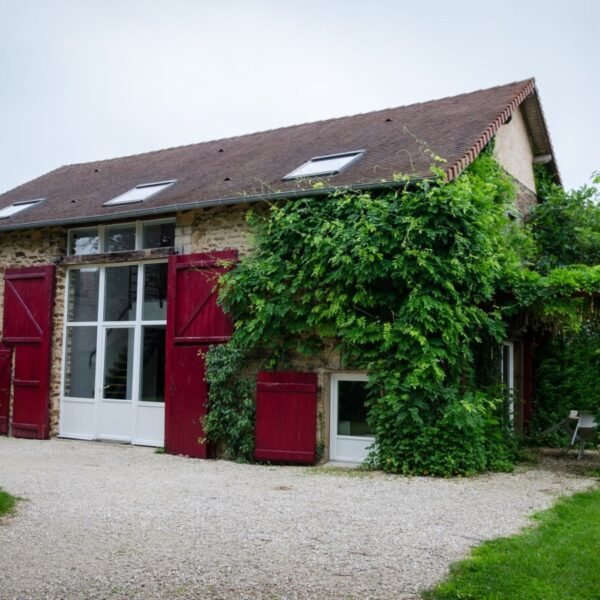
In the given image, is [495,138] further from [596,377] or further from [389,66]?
[596,377]

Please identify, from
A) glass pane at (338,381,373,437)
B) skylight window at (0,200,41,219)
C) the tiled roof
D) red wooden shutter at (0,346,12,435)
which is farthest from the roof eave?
glass pane at (338,381,373,437)

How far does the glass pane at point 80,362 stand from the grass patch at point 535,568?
7.98 meters

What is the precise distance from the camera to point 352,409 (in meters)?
9.35

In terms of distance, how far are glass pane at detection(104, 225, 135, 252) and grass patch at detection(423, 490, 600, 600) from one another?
7799 mm

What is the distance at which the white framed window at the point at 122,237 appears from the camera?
11.1 meters

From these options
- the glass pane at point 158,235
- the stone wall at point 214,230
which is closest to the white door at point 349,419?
the stone wall at point 214,230

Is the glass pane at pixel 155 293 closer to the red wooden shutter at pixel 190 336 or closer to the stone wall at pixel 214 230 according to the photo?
the red wooden shutter at pixel 190 336

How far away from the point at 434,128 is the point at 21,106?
1167cm

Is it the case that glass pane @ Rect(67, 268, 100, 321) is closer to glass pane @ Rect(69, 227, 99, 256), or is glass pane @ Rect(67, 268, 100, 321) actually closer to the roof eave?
glass pane @ Rect(69, 227, 99, 256)

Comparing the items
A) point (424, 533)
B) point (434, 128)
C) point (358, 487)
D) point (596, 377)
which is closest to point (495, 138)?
point (434, 128)

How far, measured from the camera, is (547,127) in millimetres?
13398

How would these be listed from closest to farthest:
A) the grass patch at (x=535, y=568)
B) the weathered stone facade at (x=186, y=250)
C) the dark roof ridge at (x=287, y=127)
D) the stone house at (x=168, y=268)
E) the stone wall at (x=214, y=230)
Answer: the grass patch at (x=535, y=568), the weathered stone facade at (x=186, y=250), the stone house at (x=168, y=268), the stone wall at (x=214, y=230), the dark roof ridge at (x=287, y=127)

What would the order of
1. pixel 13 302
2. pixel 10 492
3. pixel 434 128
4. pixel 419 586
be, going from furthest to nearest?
pixel 13 302 → pixel 434 128 → pixel 10 492 → pixel 419 586

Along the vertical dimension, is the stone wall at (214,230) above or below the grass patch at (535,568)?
above
